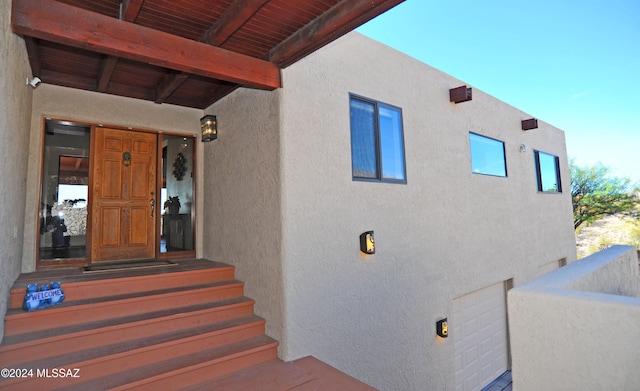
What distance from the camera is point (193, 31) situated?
9.11 feet

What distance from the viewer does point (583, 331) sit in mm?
1496

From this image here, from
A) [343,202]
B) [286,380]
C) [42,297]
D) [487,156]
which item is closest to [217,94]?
[343,202]

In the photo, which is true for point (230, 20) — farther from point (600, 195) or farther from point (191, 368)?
point (600, 195)

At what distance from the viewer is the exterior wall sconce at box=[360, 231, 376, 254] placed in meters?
3.75

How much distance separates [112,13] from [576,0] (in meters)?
17.9

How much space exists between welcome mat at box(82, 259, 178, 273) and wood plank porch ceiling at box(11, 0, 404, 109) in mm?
2386

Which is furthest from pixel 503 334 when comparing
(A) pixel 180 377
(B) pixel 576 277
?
(A) pixel 180 377

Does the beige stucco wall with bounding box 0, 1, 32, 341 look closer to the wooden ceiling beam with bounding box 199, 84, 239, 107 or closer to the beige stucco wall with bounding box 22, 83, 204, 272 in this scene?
the beige stucco wall with bounding box 22, 83, 204, 272

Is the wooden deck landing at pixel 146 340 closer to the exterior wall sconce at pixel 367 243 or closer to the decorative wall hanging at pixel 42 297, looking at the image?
the decorative wall hanging at pixel 42 297

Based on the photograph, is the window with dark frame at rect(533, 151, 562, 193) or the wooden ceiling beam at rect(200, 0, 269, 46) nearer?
the wooden ceiling beam at rect(200, 0, 269, 46)

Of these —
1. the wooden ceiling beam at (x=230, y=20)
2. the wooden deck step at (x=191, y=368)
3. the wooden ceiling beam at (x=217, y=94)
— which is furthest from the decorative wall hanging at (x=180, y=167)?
the wooden deck step at (x=191, y=368)

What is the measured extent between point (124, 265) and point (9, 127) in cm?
231

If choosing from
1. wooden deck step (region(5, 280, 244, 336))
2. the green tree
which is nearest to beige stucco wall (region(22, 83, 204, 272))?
wooden deck step (region(5, 280, 244, 336))

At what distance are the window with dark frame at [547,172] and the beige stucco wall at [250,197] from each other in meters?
8.02
